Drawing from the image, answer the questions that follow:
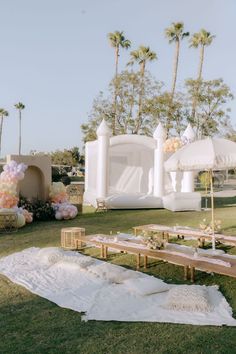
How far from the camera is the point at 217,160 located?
7.35 metres

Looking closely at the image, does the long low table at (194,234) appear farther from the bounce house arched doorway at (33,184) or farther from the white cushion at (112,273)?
the bounce house arched doorway at (33,184)

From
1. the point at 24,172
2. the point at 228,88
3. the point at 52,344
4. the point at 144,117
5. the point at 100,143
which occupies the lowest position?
the point at 52,344

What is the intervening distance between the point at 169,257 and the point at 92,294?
1599 millimetres

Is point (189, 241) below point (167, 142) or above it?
below

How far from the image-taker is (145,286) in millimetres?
5609

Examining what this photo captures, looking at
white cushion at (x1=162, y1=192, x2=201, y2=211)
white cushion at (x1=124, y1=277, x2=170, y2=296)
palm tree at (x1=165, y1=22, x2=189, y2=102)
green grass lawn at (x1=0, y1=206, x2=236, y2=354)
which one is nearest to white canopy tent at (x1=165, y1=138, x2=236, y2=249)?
green grass lawn at (x1=0, y1=206, x2=236, y2=354)

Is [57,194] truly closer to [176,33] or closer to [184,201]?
[184,201]

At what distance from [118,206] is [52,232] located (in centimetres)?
543

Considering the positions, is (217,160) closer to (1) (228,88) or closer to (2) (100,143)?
(2) (100,143)

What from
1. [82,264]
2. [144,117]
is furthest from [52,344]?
[144,117]

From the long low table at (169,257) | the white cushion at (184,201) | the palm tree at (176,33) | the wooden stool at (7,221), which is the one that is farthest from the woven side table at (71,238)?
the palm tree at (176,33)

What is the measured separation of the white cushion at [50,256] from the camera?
7.28 metres

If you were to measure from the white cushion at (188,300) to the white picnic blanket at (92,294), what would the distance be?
0.08 meters

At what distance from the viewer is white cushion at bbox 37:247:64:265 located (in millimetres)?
7277
